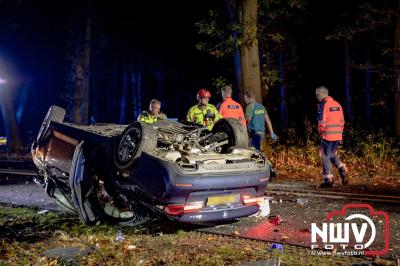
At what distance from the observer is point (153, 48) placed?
2881 cm

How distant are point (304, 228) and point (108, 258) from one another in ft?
8.42

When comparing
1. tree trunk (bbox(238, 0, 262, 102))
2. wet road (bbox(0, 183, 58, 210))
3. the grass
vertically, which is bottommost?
wet road (bbox(0, 183, 58, 210))

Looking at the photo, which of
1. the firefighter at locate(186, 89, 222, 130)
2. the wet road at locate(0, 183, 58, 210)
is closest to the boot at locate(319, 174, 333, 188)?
the firefighter at locate(186, 89, 222, 130)

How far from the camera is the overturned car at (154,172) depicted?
525 cm

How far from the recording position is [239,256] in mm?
4816

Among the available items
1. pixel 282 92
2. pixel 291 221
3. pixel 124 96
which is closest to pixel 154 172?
pixel 291 221

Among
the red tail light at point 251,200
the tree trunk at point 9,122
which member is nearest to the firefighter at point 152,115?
the red tail light at point 251,200

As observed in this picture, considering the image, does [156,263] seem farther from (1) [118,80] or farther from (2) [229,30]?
(1) [118,80]

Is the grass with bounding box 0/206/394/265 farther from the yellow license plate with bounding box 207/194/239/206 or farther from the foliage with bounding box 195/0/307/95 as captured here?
the foliage with bounding box 195/0/307/95

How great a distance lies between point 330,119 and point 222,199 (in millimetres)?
4355

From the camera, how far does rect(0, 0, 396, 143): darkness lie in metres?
20.2

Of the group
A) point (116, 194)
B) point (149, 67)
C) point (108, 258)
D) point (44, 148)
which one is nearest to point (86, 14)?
point (149, 67)

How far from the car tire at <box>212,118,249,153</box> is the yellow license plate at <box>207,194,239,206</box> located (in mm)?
845

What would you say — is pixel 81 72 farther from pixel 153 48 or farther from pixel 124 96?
pixel 124 96
